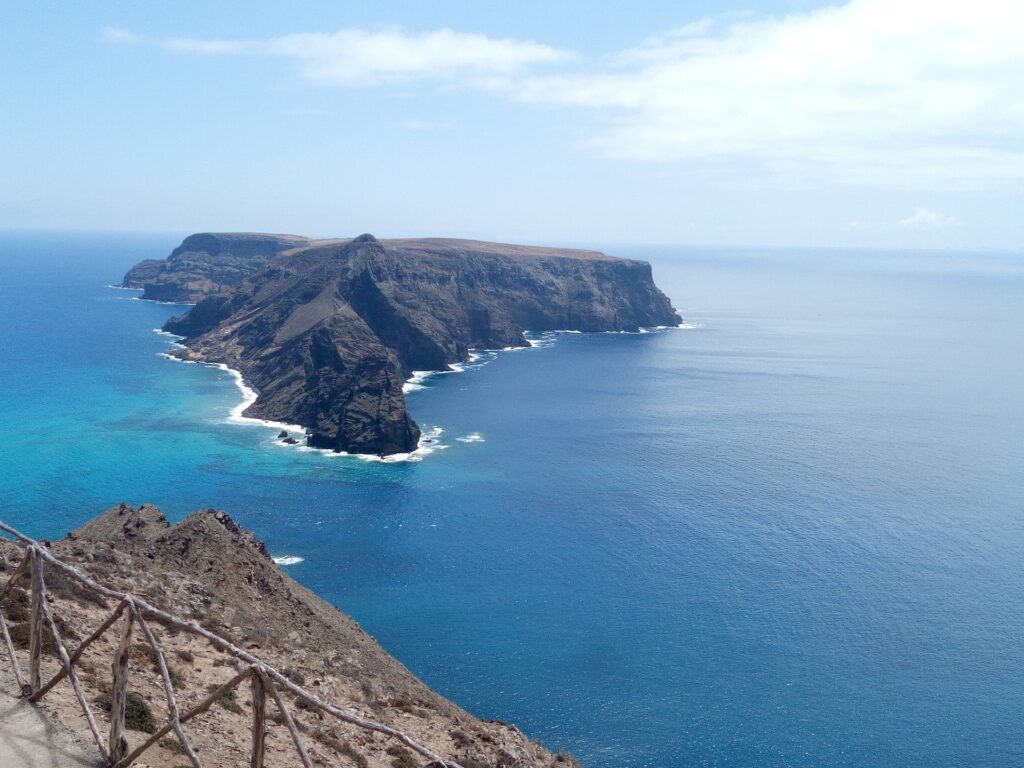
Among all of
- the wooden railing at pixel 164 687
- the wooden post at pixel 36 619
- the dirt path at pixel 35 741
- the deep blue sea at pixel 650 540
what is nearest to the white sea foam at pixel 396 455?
the deep blue sea at pixel 650 540

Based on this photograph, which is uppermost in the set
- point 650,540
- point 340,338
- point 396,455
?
point 340,338

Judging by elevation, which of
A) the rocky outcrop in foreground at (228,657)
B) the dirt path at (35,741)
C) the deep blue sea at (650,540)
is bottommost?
the deep blue sea at (650,540)

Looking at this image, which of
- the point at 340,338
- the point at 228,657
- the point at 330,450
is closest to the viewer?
the point at 228,657

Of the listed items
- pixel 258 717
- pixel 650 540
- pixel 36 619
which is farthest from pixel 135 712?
pixel 650 540

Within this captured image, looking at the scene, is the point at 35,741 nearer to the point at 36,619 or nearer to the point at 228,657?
the point at 36,619

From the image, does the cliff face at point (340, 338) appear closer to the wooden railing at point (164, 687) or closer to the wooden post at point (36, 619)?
the wooden post at point (36, 619)

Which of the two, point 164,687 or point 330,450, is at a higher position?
point 164,687
